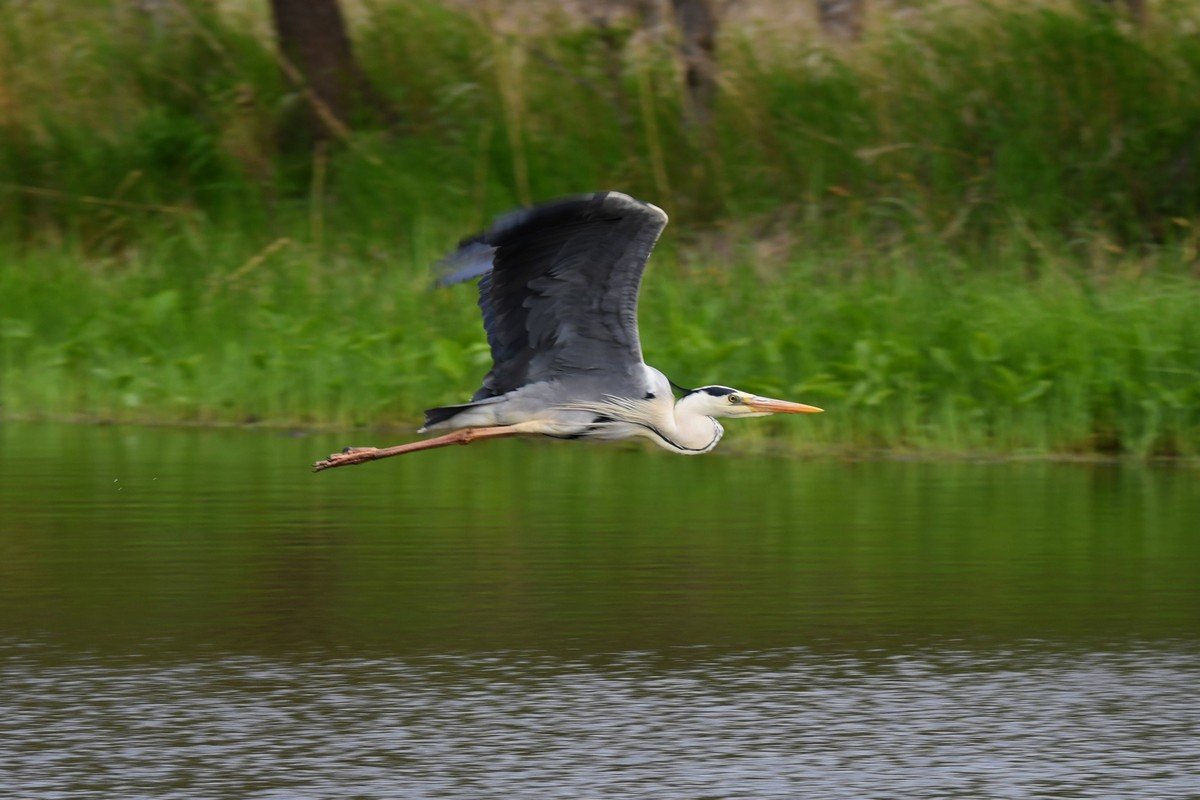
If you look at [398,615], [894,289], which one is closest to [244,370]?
[894,289]

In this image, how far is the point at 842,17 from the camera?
1769 centimetres

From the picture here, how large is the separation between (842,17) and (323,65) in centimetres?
431

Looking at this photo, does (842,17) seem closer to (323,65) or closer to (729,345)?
(323,65)

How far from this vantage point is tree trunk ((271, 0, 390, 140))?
607 inches

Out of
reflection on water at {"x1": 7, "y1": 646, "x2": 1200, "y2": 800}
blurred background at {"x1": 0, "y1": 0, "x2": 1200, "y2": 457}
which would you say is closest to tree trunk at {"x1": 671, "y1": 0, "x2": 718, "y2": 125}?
blurred background at {"x1": 0, "y1": 0, "x2": 1200, "y2": 457}

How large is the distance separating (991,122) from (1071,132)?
19.6 inches

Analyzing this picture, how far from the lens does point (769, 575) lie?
7.59 m

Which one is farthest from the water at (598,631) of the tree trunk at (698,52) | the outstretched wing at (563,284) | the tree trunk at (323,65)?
the tree trunk at (323,65)

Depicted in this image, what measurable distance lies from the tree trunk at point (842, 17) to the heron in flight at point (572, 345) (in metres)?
9.73

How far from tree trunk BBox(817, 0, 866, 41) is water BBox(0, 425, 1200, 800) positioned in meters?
7.64

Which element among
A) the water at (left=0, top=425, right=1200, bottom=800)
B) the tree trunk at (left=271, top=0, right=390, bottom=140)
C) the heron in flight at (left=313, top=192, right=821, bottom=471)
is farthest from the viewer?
the tree trunk at (left=271, top=0, right=390, bottom=140)

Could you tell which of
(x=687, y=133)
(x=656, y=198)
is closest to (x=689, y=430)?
(x=656, y=198)

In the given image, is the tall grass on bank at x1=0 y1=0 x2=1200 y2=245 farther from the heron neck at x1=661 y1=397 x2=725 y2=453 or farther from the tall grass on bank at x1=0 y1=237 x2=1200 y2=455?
the heron neck at x1=661 y1=397 x2=725 y2=453

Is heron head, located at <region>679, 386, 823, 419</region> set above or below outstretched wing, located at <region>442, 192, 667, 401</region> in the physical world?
below
